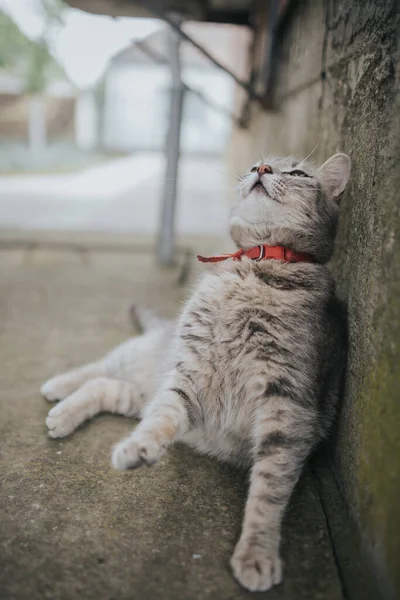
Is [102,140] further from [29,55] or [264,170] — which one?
[264,170]

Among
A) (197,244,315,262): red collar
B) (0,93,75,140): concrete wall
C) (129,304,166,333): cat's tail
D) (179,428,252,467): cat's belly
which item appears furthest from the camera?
(0,93,75,140): concrete wall

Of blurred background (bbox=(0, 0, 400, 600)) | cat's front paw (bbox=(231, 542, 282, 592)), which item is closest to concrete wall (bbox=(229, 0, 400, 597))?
blurred background (bbox=(0, 0, 400, 600))

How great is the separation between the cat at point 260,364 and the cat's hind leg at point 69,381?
150 millimetres

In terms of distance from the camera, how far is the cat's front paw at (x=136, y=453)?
1590 mm

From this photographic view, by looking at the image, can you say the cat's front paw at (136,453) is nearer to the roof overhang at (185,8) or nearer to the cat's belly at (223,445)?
the cat's belly at (223,445)

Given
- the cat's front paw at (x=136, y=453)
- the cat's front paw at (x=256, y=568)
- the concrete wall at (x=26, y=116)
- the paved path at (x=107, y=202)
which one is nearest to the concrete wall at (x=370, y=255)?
the cat's front paw at (x=256, y=568)

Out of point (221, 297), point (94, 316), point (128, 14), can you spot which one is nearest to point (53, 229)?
point (128, 14)

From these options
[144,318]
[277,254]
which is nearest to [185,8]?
[144,318]

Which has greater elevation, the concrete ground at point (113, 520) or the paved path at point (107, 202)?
the paved path at point (107, 202)

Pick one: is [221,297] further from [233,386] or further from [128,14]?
[128,14]

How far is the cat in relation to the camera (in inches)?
63.9

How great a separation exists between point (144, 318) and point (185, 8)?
9.21 feet

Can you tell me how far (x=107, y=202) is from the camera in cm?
786

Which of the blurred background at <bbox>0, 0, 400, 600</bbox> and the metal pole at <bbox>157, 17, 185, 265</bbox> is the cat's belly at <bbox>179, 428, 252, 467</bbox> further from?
the metal pole at <bbox>157, 17, 185, 265</bbox>
